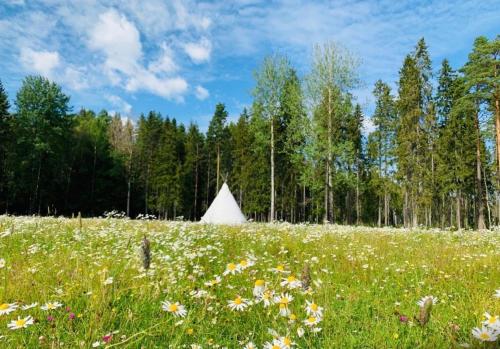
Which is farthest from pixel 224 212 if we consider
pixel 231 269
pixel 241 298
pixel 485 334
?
pixel 485 334

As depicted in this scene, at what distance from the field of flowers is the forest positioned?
925 inches

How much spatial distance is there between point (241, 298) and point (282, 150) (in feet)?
121

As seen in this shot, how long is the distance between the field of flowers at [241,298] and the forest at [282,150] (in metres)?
23.5

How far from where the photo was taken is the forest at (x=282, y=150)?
105ft

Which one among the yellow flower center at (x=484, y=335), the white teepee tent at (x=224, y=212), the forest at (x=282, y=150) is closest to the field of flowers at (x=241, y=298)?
the yellow flower center at (x=484, y=335)

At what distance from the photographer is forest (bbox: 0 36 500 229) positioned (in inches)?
1264

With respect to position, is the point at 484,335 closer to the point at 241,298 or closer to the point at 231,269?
the point at 231,269

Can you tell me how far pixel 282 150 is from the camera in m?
40.2

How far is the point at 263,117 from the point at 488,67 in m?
19.2

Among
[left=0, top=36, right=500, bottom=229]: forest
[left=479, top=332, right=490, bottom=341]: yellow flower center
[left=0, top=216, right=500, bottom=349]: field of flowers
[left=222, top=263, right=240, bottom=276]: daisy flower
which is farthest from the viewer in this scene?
[left=0, top=36, right=500, bottom=229]: forest

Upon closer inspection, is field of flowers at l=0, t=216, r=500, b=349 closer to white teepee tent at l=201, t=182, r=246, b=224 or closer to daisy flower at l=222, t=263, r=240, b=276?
daisy flower at l=222, t=263, r=240, b=276

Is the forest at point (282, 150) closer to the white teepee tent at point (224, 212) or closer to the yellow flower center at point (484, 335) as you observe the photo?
the white teepee tent at point (224, 212)

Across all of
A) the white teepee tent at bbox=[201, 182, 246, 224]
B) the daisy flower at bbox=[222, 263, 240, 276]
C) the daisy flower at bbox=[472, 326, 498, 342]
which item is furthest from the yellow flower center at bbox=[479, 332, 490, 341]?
the white teepee tent at bbox=[201, 182, 246, 224]

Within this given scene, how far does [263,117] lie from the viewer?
33.9m
